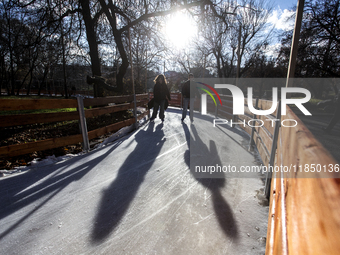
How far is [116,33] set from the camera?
27.1ft

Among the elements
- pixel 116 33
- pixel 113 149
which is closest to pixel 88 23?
pixel 116 33

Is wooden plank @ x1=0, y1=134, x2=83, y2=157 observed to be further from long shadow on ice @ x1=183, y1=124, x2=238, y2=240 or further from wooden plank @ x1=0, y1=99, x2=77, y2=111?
long shadow on ice @ x1=183, y1=124, x2=238, y2=240

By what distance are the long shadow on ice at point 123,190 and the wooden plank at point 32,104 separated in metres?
1.65

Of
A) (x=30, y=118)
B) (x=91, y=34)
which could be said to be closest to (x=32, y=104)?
(x=30, y=118)

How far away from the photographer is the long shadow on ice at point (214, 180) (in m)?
1.85

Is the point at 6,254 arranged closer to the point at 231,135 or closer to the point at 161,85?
the point at 231,135

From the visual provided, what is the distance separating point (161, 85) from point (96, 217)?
557cm

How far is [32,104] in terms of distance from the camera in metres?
3.07

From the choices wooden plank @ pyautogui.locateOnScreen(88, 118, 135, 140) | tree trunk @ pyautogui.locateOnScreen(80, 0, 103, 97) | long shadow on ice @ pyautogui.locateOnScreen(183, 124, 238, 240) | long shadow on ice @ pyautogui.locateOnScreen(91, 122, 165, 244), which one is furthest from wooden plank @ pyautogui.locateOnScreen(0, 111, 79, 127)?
tree trunk @ pyautogui.locateOnScreen(80, 0, 103, 97)

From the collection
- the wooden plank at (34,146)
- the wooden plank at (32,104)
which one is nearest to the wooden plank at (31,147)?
the wooden plank at (34,146)

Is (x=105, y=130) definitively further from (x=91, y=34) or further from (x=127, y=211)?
(x=91, y=34)

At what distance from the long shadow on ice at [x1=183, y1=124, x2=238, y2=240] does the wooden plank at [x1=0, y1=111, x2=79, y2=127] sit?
101 inches

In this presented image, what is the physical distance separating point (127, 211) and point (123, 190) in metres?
0.44

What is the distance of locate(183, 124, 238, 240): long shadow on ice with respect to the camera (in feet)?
6.06
